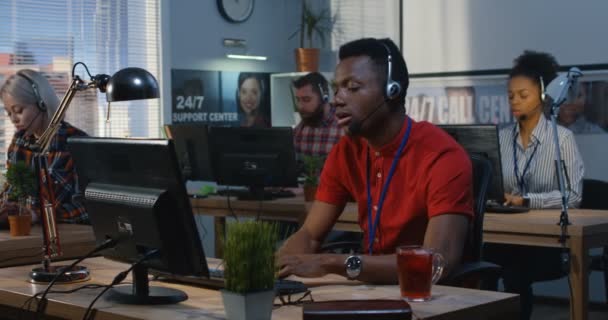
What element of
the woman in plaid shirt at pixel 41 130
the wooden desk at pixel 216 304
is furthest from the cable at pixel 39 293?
the woman in plaid shirt at pixel 41 130

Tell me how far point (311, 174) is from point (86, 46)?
220cm

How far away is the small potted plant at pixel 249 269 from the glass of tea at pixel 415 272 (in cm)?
37

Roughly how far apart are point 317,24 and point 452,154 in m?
4.83

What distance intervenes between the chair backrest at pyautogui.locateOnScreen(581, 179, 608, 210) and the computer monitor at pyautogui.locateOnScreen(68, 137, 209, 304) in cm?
321

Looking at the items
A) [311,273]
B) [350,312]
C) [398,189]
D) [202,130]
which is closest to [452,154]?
[398,189]

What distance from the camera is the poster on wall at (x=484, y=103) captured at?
5.82 metres

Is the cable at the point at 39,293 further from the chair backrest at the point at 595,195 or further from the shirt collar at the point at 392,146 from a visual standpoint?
the chair backrest at the point at 595,195

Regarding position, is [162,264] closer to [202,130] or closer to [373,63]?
[373,63]

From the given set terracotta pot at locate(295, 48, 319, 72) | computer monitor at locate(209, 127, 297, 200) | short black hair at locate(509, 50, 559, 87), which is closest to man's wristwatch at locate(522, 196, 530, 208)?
short black hair at locate(509, 50, 559, 87)

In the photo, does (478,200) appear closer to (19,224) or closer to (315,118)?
(19,224)

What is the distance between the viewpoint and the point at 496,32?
20.7ft

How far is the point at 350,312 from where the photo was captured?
6.27ft

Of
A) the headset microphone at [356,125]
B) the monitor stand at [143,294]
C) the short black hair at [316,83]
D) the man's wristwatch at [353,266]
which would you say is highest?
the short black hair at [316,83]

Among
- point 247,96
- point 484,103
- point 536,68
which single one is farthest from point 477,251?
point 247,96
